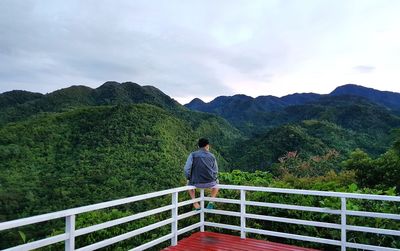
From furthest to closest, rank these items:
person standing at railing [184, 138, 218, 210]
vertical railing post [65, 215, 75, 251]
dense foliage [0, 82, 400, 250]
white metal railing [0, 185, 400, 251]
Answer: dense foliage [0, 82, 400, 250]
person standing at railing [184, 138, 218, 210]
vertical railing post [65, 215, 75, 251]
white metal railing [0, 185, 400, 251]

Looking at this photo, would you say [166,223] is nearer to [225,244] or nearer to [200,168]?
[225,244]

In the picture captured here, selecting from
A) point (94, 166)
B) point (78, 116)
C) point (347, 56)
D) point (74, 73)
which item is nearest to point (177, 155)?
point (94, 166)

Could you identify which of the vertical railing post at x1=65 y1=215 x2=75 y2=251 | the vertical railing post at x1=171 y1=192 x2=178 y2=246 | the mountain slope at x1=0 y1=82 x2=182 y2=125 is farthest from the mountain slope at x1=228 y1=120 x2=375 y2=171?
the mountain slope at x1=0 y1=82 x2=182 y2=125

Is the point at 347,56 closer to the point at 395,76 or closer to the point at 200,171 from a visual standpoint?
the point at 395,76

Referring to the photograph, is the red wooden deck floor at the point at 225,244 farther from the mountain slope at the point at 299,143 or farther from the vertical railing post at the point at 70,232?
the mountain slope at the point at 299,143

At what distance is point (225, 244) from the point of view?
14.8ft

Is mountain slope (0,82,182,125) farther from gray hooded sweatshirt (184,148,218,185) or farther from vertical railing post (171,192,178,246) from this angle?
vertical railing post (171,192,178,246)

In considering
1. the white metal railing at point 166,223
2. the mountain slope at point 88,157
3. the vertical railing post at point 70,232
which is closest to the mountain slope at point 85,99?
the mountain slope at point 88,157

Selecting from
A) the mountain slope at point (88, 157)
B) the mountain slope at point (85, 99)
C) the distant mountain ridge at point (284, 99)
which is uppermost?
the distant mountain ridge at point (284, 99)

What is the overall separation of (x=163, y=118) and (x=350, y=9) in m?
52.0

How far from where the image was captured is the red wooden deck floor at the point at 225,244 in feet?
14.2

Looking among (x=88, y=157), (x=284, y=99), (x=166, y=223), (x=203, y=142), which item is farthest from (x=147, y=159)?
(x=284, y=99)

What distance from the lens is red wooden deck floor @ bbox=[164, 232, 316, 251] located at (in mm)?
4328

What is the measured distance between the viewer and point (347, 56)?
17250 millimetres
